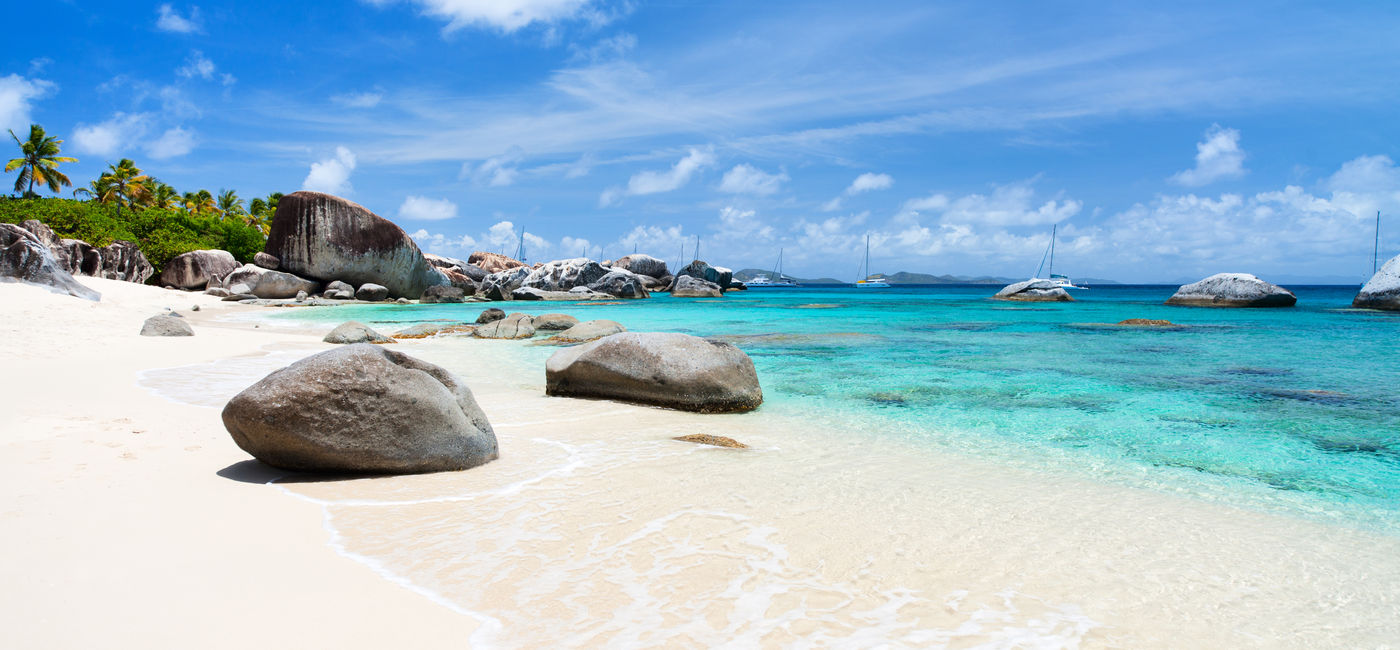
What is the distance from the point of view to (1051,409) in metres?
8.62

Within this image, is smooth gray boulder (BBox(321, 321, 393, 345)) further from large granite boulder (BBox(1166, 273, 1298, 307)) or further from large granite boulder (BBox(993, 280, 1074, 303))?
large granite boulder (BBox(993, 280, 1074, 303))

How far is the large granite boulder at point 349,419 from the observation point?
464 centimetres

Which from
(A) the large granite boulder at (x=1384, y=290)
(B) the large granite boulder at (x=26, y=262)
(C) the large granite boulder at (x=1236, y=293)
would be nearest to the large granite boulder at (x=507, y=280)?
(B) the large granite boulder at (x=26, y=262)

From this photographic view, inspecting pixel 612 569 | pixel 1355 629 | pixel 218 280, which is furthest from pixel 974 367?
pixel 218 280

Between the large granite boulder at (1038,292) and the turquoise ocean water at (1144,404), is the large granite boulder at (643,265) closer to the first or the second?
the large granite boulder at (1038,292)

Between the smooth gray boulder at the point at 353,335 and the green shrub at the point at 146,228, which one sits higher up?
the green shrub at the point at 146,228

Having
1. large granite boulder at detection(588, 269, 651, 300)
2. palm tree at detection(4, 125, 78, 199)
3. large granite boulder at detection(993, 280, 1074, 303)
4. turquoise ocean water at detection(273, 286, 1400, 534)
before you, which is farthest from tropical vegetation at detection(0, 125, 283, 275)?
large granite boulder at detection(993, 280, 1074, 303)

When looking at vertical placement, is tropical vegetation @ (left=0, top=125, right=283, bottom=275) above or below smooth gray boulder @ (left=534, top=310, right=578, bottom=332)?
above

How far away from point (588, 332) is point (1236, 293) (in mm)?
32990

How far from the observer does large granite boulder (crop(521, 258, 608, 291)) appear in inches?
1937

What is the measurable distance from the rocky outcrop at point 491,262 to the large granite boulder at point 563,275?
1528 centimetres

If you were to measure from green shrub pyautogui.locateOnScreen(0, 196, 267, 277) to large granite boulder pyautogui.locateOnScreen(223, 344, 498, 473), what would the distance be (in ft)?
121

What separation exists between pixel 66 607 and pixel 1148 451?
7.74 m

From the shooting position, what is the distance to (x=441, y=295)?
39375 millimetres
